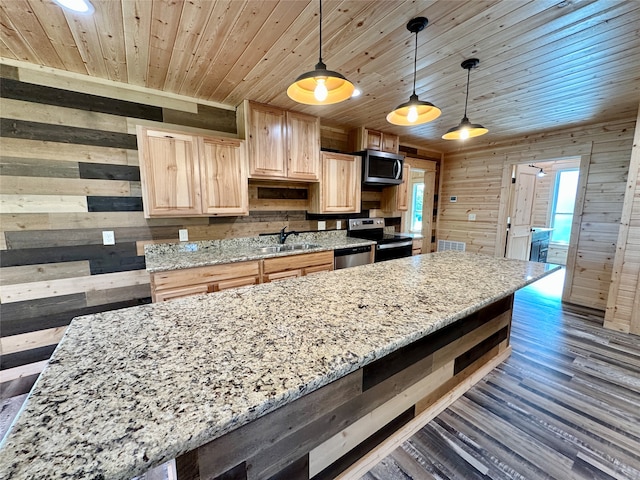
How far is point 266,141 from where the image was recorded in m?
2.87

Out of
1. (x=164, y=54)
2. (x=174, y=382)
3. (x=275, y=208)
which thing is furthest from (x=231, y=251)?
(x=174, y=382)

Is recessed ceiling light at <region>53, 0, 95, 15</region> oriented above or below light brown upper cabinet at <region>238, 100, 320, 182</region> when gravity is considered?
above

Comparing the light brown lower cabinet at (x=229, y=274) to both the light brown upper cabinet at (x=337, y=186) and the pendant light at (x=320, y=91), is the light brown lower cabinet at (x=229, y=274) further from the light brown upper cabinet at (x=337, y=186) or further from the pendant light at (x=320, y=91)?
the pendant light at (x=320, y=91)

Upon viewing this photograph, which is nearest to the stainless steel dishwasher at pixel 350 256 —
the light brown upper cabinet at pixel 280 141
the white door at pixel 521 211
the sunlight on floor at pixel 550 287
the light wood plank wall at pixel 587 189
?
the light brown upper cabinet at pixel 280 141

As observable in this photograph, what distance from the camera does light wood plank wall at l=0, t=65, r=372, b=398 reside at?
6.82 feet

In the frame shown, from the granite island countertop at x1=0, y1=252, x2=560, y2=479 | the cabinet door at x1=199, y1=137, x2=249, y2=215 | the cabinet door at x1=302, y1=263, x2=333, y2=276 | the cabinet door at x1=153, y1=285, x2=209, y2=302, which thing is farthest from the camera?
the cabinet door at x1=302, y1=263, x2=333, y2=276

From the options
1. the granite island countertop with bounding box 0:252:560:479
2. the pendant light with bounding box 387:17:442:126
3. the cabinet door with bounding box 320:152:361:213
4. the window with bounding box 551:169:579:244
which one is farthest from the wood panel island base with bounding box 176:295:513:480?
the window with bounding box 551:169:579:244

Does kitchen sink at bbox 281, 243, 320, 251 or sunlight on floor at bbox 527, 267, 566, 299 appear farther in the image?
sunlight on floor at bbox 527, 267, 566, 299

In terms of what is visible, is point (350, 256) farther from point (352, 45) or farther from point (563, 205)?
point (563, 205)

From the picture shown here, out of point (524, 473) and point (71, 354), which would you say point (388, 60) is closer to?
point (71, 354)

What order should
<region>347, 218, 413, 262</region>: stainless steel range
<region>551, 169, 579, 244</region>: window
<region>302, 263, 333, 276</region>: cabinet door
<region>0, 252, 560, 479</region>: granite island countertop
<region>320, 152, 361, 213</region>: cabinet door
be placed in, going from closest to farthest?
<region>0, 252, 560, 479</region>: granite island countertop < <region>302, 263, 333, 276</region>: cabinet door < <region>320, 152, 361, 213</region>: cabinet door < <region>347, 218, 413, 262</region>: stainless steel range < <region>551, 169, 579, 244</region>: window

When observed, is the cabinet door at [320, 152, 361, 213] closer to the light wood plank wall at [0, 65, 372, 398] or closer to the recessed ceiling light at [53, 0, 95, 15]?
the light wood plank wall at [0, 65, 372, 398]

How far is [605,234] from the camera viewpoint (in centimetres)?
343

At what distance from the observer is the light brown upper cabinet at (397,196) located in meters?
4.25
